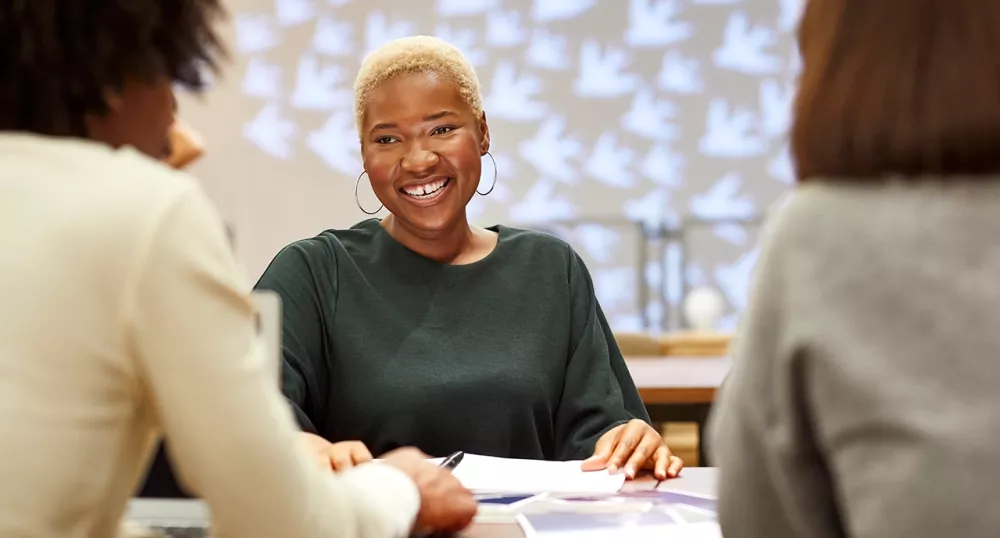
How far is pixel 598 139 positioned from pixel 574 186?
273mm

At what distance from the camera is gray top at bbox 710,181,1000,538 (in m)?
0.62

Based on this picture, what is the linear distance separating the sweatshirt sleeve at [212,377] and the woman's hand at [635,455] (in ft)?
2.25

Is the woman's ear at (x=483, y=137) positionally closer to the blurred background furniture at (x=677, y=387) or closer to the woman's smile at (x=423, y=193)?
the woman's smile at (x=423, y=193)

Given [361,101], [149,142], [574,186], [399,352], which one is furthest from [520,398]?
[574,186]

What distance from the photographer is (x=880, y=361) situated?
64cm

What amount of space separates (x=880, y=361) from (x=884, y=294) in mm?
41

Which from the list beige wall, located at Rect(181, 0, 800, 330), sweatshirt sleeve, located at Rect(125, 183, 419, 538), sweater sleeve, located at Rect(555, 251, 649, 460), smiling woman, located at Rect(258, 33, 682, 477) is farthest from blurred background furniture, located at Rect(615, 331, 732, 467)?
beige wall, located at Rect(181, 0, 800, 330)

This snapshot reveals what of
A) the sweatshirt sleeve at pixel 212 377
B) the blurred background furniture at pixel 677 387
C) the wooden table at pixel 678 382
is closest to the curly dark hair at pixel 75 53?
the sweatshirt sleeve at pixel 212 377

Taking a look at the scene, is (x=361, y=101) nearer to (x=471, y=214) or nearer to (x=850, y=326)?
(x=850, y=326)

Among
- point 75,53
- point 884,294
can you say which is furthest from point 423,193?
point 884,294

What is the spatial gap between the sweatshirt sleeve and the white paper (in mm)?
544

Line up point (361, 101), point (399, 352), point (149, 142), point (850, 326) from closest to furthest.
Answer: point (850, 326) < point (149, 142) < point (399, 352) < point (361, 101)

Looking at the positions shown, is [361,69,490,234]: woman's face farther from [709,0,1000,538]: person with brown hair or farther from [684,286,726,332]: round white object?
[684,286,726,332]: round white object

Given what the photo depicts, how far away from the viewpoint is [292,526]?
0.69m
